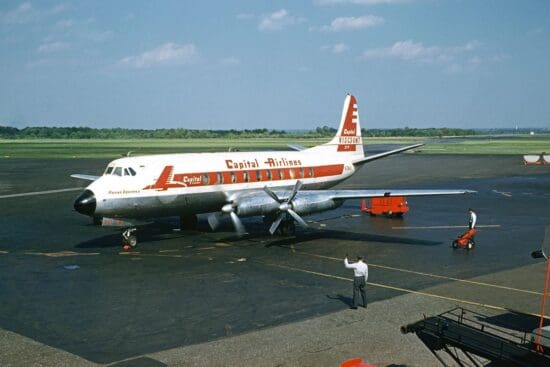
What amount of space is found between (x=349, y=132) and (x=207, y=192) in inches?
523

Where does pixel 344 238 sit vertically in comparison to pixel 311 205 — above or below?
below

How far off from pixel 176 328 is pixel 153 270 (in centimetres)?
750

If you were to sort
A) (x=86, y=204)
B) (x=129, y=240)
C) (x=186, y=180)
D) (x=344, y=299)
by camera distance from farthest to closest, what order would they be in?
(x=186, y=180) → (x=129, y=240) → (x=86, y=204) → (x=344, y=299)

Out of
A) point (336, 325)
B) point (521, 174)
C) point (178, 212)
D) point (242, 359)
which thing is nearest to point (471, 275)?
point (336, 325)

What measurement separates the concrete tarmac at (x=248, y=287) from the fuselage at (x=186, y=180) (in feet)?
6.87

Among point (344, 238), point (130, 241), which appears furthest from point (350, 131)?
point (130, 241)

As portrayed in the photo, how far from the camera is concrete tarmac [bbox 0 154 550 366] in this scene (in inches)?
614

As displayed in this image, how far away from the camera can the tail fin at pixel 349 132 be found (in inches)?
1569

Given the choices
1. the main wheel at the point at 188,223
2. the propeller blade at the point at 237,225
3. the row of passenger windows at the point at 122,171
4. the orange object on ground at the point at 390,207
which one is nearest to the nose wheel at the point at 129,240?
the row of passenger windows at the point at 122,171

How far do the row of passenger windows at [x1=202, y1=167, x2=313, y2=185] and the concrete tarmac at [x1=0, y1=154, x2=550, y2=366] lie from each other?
10.2 feet

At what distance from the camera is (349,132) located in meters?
40.3

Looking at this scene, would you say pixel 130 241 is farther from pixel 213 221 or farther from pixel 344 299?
pixel 344 299

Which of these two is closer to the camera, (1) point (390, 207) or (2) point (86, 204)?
(2) point (86, 204)

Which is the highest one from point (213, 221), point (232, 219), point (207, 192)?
point (207, 192)
